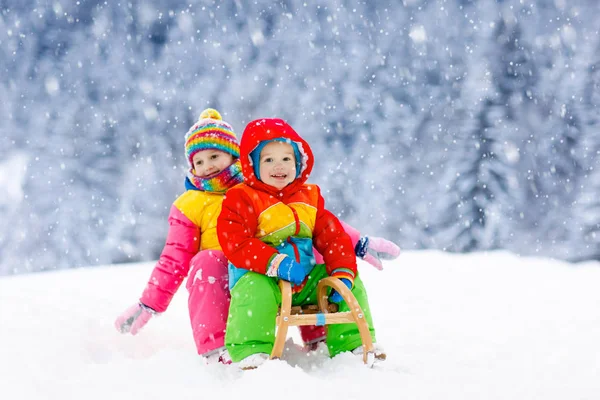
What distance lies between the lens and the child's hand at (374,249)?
3.14 meters

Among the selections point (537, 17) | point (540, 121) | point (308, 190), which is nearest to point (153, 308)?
point (308, 190)

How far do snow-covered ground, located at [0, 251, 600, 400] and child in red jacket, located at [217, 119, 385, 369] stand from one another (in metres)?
0.17

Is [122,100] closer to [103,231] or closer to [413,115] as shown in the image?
[103,231]

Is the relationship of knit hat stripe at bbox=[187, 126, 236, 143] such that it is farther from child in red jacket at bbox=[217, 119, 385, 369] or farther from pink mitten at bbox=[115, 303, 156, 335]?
pink mitten at bbox=[115, 303, 156, 335]

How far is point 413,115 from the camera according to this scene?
544 inches

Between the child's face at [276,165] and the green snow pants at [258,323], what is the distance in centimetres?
51

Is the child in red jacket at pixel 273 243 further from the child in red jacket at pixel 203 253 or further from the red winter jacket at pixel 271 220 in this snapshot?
the child in red jacket at pixel 203 253

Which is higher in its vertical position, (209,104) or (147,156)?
(209,104)

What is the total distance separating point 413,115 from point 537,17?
3498 mm

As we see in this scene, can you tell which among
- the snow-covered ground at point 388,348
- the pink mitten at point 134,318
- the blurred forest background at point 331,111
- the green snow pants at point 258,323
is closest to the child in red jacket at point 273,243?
the green snow pants at point 258,323

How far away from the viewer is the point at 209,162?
3.29m

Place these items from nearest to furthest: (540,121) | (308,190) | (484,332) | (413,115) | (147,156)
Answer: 1. (308,190)
2. (484,332)
3. (540,121)
4. (413,115)
5. (147,156)

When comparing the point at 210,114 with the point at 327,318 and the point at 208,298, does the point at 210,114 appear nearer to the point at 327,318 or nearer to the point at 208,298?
the point at 208,298

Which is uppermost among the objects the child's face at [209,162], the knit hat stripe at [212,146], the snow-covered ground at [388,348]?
the knit hat stripe at [212,146]
